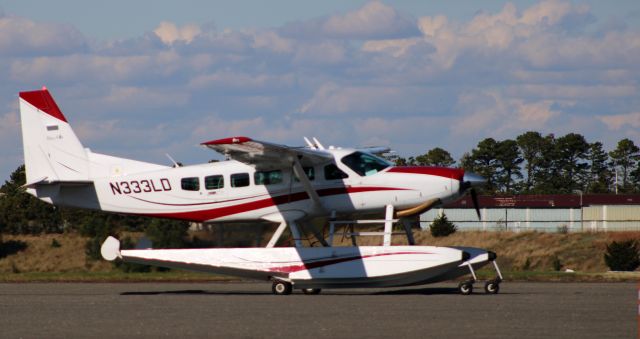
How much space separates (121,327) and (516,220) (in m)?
59.5

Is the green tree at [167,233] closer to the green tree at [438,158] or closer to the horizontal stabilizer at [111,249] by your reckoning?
the horizontal stabilizer at [111,249]

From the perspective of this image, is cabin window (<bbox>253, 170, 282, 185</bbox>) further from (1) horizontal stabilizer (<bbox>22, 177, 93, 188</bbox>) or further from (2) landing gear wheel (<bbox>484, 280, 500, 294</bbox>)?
(2) landing gear wheel (<bbox>484, 280, 500, 294</bbox>)

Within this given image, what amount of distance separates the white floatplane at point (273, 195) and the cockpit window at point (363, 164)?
24 millimetres

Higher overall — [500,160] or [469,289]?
[500,160]

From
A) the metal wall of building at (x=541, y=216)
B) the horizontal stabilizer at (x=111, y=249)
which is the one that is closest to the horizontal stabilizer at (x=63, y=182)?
the horizontal stabilizer at (x=111, y=249)

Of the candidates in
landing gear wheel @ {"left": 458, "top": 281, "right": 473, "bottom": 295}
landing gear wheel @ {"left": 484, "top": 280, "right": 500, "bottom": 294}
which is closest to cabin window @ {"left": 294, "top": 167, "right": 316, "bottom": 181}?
landing gear wheel @ {"left": 458, "top": 281, "right": 473, "bottom": 295}

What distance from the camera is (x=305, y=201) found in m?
27.6

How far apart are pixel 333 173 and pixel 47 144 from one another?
24.1 ft

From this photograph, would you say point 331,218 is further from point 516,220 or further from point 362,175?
point 516,220

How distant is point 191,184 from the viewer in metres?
28.3

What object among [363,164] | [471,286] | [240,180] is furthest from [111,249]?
[471,286]

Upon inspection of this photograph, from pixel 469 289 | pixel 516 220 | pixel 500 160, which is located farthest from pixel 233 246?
pixel 500 160

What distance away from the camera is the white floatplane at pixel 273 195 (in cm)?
2556

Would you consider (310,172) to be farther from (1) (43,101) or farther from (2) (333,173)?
(1) (43,101)
